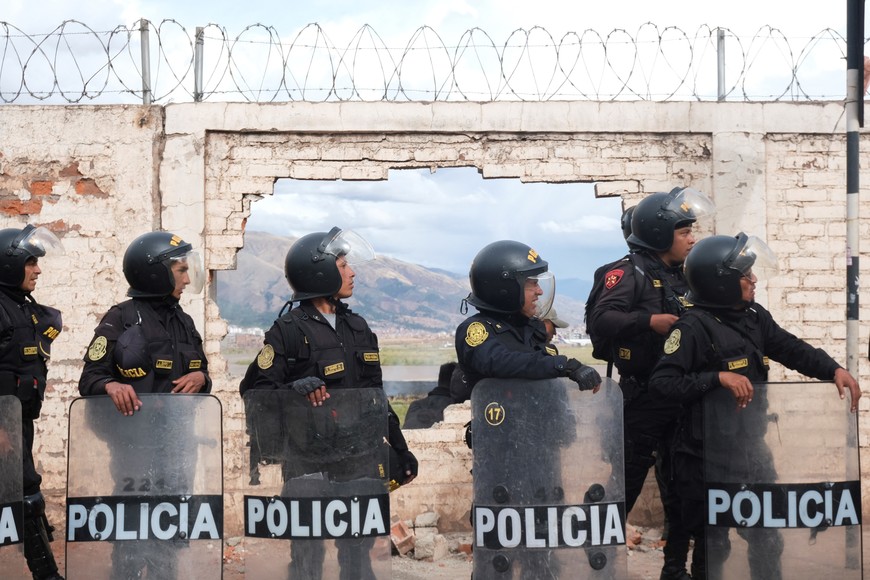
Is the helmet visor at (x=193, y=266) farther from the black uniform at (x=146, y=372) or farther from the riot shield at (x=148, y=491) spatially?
the riot shield at (x=148, y=491)

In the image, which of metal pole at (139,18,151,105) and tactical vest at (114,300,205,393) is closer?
tactical vest at (114,300,205,393)

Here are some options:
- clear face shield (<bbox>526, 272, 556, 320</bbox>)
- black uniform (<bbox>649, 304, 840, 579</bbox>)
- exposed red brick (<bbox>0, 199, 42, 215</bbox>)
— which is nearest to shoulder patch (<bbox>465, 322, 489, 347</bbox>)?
clear face shield (<bbox>526, 272, 556, 320</bbox>)

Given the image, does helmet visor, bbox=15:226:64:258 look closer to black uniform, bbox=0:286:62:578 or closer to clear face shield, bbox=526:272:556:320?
black uniform, bbox=0:286:62:578

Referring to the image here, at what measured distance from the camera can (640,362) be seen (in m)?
5.17

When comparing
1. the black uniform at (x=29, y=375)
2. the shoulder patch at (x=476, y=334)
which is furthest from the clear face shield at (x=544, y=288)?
the black uniform at (x=29, y=375)

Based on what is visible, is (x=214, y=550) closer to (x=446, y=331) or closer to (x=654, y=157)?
(x=654, y=157)

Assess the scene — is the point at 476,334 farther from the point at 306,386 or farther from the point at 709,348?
the point at 709,348

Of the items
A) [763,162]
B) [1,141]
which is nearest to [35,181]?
[1,141]

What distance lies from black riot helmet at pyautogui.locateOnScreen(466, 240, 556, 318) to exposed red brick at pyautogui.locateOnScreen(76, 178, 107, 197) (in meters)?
3.52

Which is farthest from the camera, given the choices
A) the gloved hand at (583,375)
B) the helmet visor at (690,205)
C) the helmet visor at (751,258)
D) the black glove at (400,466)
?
the helmet visor at (690,205)

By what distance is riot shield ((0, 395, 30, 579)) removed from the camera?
421cm

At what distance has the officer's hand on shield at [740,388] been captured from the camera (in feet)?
13.5

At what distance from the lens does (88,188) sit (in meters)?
7.02

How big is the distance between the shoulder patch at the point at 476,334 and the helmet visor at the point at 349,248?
0.72 m
